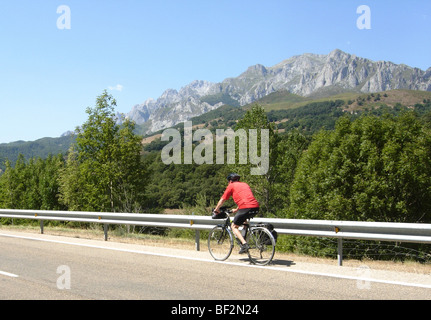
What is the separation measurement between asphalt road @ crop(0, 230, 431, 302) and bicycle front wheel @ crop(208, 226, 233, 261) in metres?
0.19

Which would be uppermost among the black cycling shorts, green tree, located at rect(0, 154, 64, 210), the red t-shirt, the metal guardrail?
the red t-shirt

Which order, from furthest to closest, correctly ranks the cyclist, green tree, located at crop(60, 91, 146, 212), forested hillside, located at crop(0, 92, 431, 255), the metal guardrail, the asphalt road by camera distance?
green tree, located at crop(60, 91, 146, 212), forested hillside, located at crop(0, 92, 431, 255), the cyclist, the metal guardrail, the asphalt road

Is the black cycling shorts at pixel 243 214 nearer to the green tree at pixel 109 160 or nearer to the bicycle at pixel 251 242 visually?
the bicycle at pixel 251 242

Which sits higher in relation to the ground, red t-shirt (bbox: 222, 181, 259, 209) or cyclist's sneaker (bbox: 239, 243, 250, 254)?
red t-shirt (bbox: 222, 181, 259, 209)

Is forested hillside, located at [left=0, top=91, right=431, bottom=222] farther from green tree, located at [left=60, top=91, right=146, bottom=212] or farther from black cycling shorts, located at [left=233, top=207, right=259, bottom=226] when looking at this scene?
black cycling shorts, located at [left=233, top=207, right=259, bottom=226]

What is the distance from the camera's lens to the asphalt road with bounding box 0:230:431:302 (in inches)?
224

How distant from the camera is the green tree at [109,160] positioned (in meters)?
38.6

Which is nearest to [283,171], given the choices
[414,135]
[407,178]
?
[414,135]

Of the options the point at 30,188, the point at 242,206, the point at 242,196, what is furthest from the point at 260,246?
the point at 30,188

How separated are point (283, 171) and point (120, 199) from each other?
23784 mm

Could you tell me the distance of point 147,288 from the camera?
244 inches

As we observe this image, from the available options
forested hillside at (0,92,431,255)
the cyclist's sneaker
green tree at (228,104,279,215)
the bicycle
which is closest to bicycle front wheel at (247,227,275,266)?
the bicycle

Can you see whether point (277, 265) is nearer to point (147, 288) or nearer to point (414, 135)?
point (147, 288)

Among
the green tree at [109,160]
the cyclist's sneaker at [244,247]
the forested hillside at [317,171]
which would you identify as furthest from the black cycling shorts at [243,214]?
the green tree at [109,160]
